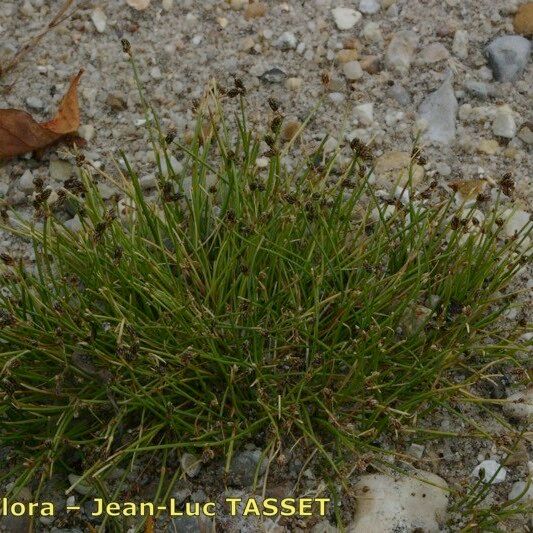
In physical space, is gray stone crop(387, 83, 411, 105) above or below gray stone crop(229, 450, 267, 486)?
above

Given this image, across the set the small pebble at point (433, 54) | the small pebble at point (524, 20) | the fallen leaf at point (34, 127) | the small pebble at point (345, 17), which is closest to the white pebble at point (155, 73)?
the fallen leaf at point (34, 127)

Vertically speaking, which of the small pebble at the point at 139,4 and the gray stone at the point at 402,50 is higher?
the small pebble at the point at 139,4

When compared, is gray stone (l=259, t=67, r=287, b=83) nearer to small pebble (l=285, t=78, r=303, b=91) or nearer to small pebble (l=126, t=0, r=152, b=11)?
small pebble (l=285, t=78, r=303, b=91)

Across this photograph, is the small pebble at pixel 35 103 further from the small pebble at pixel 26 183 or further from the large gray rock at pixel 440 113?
the large gray rock at pixel 440 113

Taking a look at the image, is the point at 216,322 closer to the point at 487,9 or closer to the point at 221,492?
the point at 221,492

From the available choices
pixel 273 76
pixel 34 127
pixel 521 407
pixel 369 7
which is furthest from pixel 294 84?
pixel 521 407

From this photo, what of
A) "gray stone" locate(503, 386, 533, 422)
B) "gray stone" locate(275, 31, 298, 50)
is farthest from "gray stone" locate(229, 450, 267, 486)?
"gray stone" locate(275, 31, 298, 50)

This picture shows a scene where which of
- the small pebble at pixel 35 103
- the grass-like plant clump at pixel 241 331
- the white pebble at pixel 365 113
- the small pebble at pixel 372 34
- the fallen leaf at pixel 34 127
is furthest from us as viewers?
the small pebble at pixel 372 34
